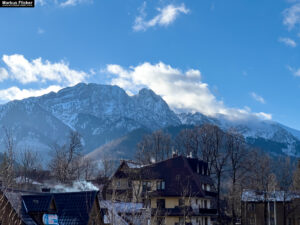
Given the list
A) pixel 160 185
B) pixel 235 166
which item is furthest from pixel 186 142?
pixel 160 185

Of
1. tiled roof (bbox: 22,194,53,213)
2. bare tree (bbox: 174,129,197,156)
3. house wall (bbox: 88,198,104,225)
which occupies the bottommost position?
house wall (bbox: 88,198,104,225)

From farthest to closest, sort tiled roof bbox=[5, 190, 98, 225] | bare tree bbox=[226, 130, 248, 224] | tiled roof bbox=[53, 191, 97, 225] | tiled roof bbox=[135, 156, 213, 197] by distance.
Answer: bare tree bbox=[226, 130, 248, 224]
tiled roof bbox=[135, 156, 213, 197]
tiled roof bbox=[53, 191, 97, 225]
tiled roof bbox=[5, 190, 98, 225]

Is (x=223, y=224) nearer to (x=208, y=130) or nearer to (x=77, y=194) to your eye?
(x=208, y=130)

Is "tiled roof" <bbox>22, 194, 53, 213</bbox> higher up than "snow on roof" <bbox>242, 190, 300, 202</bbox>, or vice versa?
"snow on roof" <bbox>242, 190, 300, 202</bbox>

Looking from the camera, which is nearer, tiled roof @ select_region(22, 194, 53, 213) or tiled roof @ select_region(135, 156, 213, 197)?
tiled roof @ select_region(22, 194, 53, 213)

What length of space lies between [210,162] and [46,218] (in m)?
45.5

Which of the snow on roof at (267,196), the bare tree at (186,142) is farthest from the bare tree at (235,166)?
the bare tree at (186,142)

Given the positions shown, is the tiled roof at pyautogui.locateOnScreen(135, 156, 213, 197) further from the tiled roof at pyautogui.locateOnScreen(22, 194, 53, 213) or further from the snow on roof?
the tiled roof at pyautogui.locateOnScreen(22, 194, 53, 213)

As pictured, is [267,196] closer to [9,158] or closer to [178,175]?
[178,175]

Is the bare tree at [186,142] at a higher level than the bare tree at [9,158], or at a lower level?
higher

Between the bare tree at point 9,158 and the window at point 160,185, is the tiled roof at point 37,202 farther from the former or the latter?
the window at point 160,185

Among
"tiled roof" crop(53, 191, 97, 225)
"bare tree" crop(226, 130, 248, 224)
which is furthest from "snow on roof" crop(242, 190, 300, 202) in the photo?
"tiled roof" crop(53, 191, 97, 225)

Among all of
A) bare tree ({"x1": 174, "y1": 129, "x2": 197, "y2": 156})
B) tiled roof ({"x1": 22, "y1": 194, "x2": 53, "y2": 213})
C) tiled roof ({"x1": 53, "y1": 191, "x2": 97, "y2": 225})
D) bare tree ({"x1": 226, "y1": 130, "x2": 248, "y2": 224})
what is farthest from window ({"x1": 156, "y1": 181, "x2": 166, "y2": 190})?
tiled roof ({"x1": 22, "y1": 194, "x2": 53, "y2": 213})

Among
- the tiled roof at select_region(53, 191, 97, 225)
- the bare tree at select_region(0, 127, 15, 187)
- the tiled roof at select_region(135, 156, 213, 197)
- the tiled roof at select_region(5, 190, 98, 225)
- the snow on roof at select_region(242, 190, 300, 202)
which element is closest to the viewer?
the bare tree at select_region(0, 127, 15, 187)
